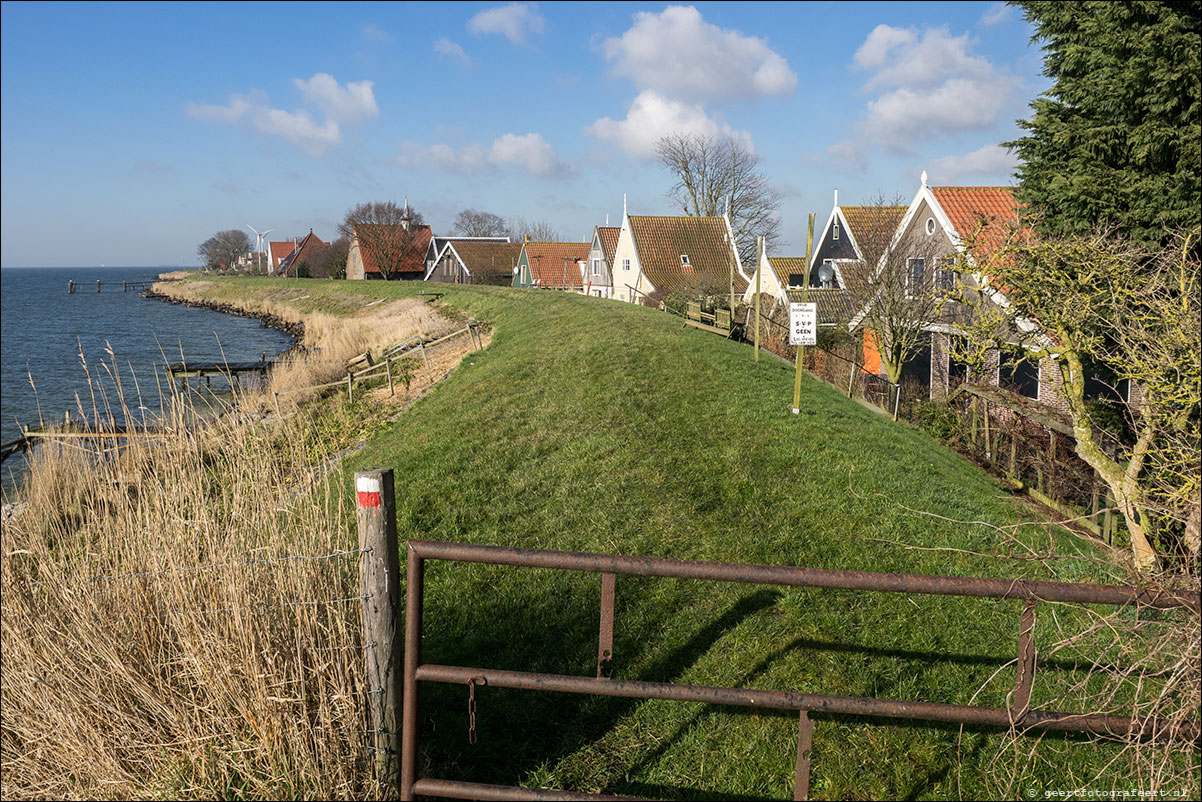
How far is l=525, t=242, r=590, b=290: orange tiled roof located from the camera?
65812 millimetres

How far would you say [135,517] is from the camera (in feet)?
17.0

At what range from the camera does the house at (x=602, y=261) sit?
185ft

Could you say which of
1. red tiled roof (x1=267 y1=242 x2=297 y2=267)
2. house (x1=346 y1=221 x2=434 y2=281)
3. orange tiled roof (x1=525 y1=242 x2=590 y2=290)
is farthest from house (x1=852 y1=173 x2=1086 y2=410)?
red tiled roof (x1=267 y1=242 x2=297 y2=267)

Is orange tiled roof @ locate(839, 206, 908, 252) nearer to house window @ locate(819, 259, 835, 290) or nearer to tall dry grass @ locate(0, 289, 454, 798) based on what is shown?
house window @ locate(819, 259, 835, 290)

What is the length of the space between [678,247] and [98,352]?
1203 inches

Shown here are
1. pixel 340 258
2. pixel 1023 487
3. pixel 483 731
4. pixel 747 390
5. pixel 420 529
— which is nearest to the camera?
pixel 483 731

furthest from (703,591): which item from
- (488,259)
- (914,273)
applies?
(488,259)

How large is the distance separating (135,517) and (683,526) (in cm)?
507

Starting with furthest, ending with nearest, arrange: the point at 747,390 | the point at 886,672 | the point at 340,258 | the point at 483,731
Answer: the point at 340,258, the point at 747,390, the point at 886,672, the point at 483,731

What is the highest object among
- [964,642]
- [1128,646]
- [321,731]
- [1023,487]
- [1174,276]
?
[1174,276]

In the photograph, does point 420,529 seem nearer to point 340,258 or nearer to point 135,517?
point 135,517

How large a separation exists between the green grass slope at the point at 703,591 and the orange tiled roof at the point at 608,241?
41.8 m

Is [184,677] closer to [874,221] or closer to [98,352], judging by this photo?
[874,221]

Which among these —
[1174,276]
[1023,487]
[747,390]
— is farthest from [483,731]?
[1023,487]
